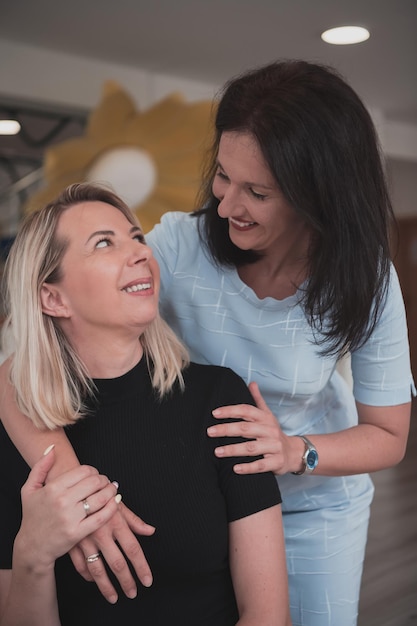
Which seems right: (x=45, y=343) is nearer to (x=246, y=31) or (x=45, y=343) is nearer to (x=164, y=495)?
(x=164, y=495)

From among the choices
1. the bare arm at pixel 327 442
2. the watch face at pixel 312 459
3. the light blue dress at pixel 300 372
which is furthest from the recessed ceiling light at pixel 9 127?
the watch face at pixel 312 459

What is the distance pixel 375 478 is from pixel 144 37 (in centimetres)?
136

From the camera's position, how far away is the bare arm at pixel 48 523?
3.00 ft

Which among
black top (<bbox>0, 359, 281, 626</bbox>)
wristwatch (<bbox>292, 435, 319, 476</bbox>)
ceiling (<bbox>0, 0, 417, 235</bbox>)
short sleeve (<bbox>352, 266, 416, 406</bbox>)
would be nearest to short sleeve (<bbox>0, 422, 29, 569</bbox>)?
black top (<bbox>0, 359, 281, 626</bbox>)

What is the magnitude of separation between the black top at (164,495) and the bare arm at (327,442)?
35mm

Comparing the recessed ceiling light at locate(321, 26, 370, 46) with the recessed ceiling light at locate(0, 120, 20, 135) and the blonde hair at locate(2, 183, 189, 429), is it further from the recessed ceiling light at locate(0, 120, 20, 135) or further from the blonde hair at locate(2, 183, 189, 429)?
the blonde hair at locate(2, 183, 189, 429)

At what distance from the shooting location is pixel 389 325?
1237 millimetres

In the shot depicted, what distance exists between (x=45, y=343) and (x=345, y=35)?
3.74 feet

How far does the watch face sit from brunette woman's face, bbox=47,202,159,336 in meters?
0.32

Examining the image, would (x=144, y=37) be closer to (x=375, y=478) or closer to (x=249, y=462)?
(x=249, y=462)

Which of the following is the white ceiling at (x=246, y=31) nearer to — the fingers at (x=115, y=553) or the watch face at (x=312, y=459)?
the watch face at (x=312, y=459)

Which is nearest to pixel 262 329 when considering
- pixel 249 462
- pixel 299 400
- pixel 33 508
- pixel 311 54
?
pixel 299 400

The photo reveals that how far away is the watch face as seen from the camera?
1149 millimetres

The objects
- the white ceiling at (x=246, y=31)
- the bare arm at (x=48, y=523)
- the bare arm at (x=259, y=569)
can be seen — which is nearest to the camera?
the bare arm at (x=48, y=523)
